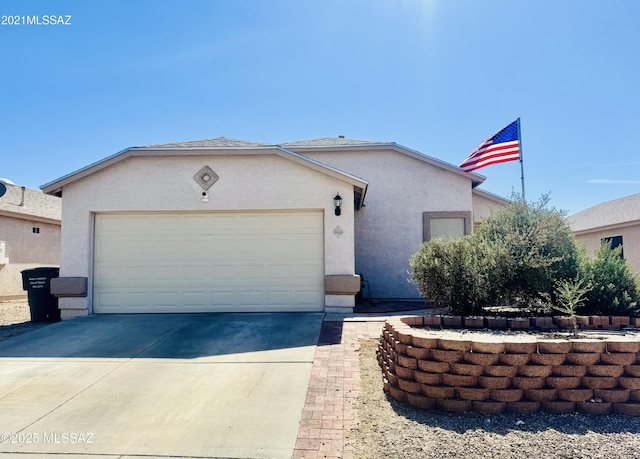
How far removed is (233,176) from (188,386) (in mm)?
5229

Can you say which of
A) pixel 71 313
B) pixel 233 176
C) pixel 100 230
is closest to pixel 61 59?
pixel 100 230

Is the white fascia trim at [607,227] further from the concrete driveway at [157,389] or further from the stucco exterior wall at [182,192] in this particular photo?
the concrete driveway at [157,389]

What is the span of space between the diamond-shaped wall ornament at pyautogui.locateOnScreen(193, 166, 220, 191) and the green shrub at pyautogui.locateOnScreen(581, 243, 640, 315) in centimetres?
744

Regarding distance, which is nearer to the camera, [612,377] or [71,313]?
[612,377]

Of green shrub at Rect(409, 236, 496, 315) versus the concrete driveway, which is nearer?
the concrete driveway

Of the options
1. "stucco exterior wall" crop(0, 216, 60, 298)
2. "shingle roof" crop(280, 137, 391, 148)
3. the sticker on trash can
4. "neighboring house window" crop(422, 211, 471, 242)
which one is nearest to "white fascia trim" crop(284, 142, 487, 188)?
"shingle roof" crop(280, 137, 391, 148)

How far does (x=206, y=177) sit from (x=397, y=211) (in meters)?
6.16

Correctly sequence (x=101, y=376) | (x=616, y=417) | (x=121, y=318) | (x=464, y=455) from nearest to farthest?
(x=464, y=455) < (x=616, y=417) < (x=101, y=376) < (x=121, y=318)

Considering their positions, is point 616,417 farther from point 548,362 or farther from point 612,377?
point 548,362

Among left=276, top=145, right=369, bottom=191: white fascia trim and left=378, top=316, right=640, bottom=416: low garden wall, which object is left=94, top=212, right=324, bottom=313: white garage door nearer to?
left=276, top=145, right=369, bottom=191: white fascia trim

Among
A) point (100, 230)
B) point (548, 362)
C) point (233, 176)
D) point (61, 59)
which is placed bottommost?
point (548, 362)

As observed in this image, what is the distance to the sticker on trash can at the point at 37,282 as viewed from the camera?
8.87 m

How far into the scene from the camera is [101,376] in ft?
17.0

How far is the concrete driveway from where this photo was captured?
3576mm
